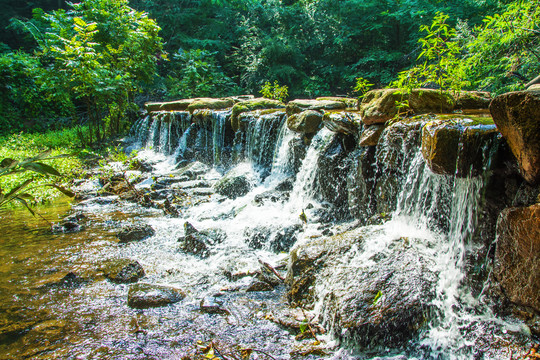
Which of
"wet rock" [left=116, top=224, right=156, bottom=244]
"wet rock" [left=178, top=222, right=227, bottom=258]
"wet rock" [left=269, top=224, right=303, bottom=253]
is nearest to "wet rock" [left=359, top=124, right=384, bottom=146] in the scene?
"wet rock" [left=269, top=224, right=303, bottom=253]

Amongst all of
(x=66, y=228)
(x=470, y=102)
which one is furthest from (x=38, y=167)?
(x=470, y=102)

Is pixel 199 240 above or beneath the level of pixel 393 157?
beneath

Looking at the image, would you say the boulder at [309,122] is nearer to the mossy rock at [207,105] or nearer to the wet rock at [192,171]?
the wet rock at [192,171]

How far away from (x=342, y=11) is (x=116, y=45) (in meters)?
11.9

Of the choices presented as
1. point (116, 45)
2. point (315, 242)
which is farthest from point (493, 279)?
point (116, 45)

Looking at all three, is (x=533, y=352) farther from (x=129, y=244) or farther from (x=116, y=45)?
(x=116, y=45)

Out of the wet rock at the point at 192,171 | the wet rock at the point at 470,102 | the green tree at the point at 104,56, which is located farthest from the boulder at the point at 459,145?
the green tree at the point at 104,56

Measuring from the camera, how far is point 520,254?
7.72ft

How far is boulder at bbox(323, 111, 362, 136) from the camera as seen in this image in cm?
497

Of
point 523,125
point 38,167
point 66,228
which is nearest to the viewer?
point 38,167

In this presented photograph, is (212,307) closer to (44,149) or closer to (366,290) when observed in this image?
(366,290)

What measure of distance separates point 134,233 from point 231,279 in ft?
7.26

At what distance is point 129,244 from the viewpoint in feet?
15.9

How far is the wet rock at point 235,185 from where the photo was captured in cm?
712
